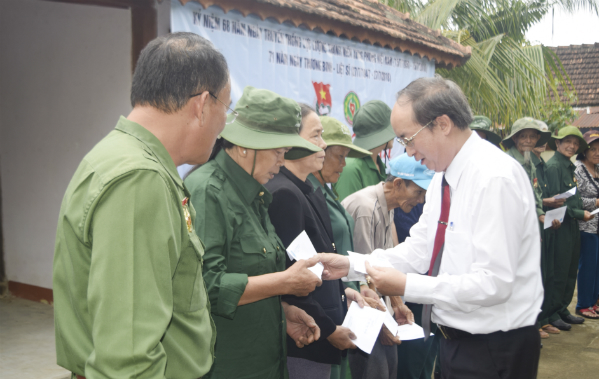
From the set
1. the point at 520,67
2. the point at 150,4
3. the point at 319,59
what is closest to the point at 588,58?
the point at 520,67

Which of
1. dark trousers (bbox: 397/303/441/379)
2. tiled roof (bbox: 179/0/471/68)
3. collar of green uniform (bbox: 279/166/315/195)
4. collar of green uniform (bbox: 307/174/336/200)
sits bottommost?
dark trousers (bbox: 397/303/441/379)

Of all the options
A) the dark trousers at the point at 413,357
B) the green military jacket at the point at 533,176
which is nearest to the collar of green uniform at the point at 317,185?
the dark trousers at the point at 413,357

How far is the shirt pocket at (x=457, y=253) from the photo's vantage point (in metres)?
2.12

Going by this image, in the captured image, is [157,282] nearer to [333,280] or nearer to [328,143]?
[333,280]

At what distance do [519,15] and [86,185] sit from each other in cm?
1350

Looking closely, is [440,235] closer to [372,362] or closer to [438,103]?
[438,103]

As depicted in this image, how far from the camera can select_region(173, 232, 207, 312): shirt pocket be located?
131 centimetres

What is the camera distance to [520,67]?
1050 cm

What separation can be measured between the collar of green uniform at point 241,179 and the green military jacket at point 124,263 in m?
0.89

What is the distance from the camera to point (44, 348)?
14.2 feet

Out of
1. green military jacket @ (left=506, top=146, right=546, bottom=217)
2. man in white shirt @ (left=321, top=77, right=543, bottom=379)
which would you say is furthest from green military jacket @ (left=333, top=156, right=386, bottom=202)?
green military jacket @ (left=506, top=146, right=546, bottom=217)

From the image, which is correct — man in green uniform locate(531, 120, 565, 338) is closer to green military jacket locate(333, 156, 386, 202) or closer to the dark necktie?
green military jacket locate(333, 156, 386, 202)

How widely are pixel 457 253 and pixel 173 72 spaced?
1.38 m

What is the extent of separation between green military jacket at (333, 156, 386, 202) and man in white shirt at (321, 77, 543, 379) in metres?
1.68
